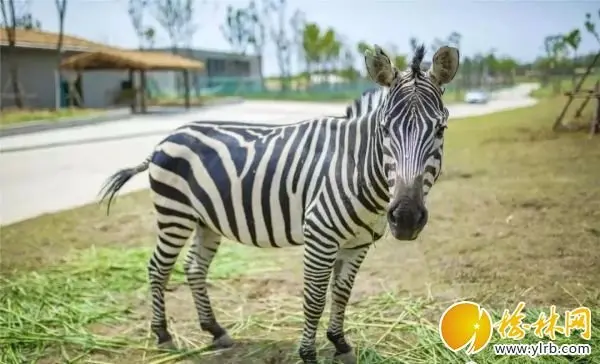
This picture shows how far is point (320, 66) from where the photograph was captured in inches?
122

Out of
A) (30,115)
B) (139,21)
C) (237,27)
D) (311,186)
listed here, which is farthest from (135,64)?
(311,186)

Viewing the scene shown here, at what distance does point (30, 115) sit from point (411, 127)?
291cm

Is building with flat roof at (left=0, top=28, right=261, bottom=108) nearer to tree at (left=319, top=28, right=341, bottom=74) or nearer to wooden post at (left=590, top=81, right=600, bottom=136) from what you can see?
tree at (left=319, top=28, right=341, bottom=74)

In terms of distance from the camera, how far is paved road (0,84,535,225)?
355 centimetres

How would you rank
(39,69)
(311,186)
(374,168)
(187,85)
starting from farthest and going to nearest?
(39,69)
(187,85)
(311,186)
(374,168)

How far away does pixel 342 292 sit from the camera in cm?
217

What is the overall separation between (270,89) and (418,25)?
36.0 inches

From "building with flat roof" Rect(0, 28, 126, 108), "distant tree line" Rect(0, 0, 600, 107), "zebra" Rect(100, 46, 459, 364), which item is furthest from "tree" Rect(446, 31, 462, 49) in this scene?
"building with flat roof" Rect(0, 28, 126, 108)

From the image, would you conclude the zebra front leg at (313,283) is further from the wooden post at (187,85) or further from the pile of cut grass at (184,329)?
the wooden post at (187,85)

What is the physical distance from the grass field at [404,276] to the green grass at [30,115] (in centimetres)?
69

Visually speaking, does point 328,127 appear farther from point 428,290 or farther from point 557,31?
point 557,31

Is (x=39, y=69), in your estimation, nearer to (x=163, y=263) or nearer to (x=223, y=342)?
(x=163, y=263)

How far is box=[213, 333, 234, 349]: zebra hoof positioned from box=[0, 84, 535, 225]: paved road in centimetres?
133

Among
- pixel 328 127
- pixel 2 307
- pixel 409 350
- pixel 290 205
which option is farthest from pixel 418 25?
pixel 2 307
